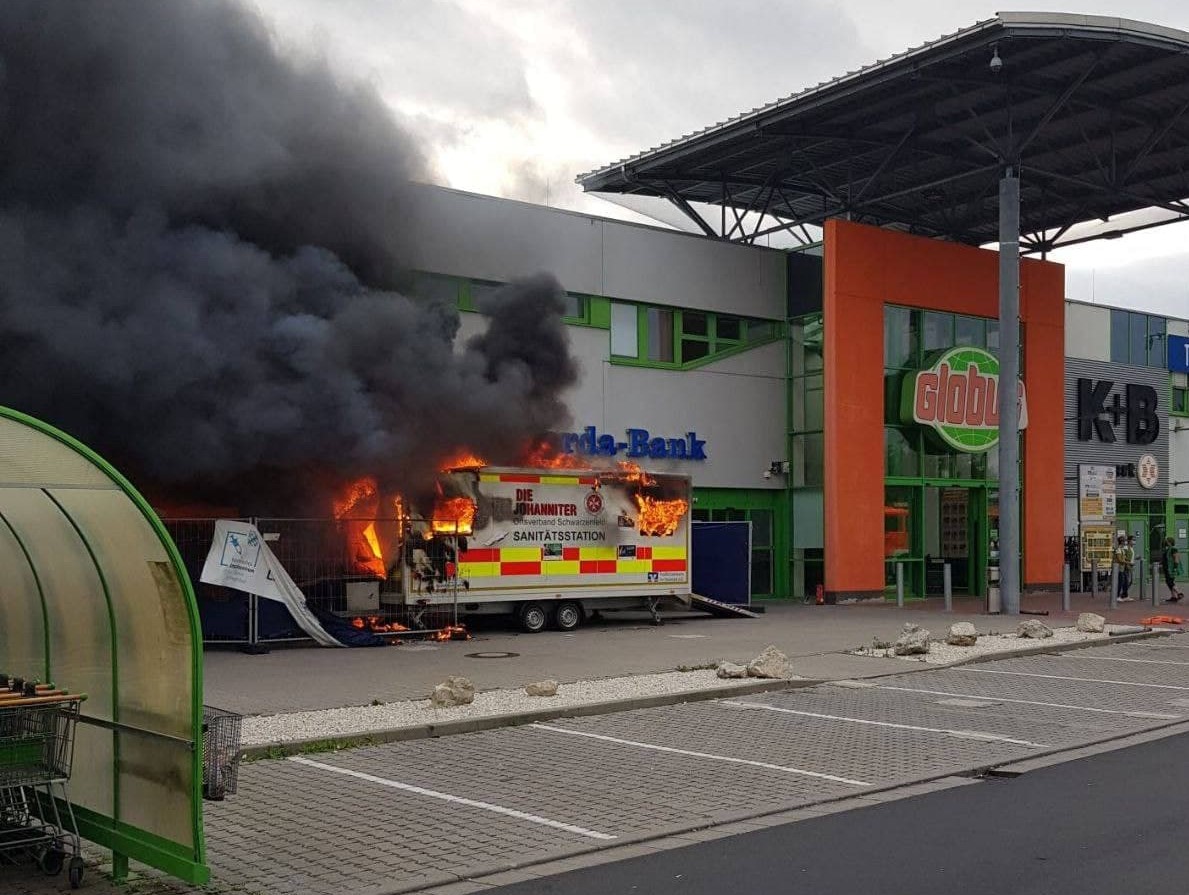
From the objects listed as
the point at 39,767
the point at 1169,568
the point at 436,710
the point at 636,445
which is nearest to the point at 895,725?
the point at 436,710

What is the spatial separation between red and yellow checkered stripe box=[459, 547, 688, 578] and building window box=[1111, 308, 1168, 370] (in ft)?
59.7

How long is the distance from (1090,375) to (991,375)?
5.86 metres

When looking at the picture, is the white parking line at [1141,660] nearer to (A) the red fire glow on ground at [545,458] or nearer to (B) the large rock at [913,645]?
(B) the large rock at [913,645]

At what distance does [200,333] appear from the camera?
1733 cm

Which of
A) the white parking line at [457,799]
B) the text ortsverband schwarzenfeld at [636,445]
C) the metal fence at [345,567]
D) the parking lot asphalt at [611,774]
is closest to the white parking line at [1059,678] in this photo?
the parking lot asphalt at [611,774]

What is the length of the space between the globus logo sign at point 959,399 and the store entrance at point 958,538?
4.09 ft

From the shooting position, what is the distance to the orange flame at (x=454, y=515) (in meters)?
18.0

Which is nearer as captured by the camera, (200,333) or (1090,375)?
(200,333)

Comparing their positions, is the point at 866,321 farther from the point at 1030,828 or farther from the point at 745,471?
the point at 1030,828

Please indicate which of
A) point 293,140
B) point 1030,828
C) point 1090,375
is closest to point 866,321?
point 1090,375

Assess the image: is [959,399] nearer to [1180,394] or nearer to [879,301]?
[879,301]

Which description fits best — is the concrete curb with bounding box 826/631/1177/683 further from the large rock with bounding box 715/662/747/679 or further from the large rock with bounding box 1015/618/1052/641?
the large rock with bounding box 715/662/747/679

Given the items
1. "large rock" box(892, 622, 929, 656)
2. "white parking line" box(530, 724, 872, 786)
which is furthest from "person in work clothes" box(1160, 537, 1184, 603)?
"white parking line" box(530, 724, 872, 786)

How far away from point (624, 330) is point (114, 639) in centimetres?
1907
